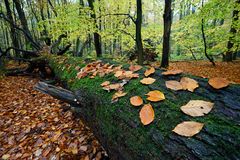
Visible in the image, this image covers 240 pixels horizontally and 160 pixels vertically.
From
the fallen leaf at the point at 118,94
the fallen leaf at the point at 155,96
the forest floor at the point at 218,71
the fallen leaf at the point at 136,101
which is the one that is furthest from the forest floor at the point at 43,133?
the forest floor at the point at 218,71

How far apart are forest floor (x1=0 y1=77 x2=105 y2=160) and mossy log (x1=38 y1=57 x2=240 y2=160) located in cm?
50

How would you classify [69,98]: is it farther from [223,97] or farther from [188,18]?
[188,18]

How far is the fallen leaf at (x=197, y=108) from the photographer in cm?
120

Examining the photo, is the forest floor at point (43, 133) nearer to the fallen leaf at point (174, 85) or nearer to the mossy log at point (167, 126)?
the mossy log at point (167, 126)

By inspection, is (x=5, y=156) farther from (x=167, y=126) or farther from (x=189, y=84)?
(x=189, y=84)

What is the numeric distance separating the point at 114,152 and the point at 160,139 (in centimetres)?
60

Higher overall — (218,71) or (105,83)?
(105,83)

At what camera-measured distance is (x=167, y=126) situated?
4.03 feet

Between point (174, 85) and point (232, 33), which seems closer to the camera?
point (174, 85)

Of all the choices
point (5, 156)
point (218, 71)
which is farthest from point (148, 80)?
point (218, 71)

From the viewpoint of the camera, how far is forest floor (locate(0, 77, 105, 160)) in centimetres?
229

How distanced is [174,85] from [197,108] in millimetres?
370

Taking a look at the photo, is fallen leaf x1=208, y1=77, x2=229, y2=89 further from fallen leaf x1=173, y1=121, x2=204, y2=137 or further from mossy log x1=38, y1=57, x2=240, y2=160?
fallen leaf x1=173, y1=121, x2=204, y2=137

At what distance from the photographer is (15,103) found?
4660mm
